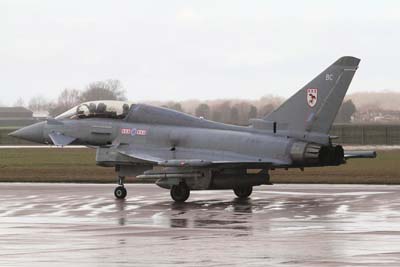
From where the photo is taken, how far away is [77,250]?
16.1 metres

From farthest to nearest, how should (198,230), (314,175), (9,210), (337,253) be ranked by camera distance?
1. (314,175)
2. (9,210)
3. (198,230)
4. (337,253)

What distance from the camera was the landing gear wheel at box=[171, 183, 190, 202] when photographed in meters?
27.4

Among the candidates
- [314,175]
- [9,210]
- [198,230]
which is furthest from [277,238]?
[314,175]

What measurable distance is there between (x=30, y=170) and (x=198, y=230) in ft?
89.1

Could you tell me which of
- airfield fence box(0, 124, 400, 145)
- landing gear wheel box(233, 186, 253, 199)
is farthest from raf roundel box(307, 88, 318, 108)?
airfield fence box(0, 124, 400, 145)

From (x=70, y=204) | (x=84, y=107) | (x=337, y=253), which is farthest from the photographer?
(x=84, y=107)

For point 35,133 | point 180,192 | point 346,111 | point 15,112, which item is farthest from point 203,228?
point 15,112

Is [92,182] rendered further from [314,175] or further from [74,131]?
[314,175]

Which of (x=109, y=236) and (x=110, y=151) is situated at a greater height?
(x=110, y=151)

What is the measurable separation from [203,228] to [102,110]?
1088 centimetres

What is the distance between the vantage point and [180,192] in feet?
90.0

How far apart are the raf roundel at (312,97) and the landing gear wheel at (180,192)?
→ 4219 mm

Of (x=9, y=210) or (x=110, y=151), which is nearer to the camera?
(x=9, y=210)

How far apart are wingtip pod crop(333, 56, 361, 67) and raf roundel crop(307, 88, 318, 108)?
3.18ft
